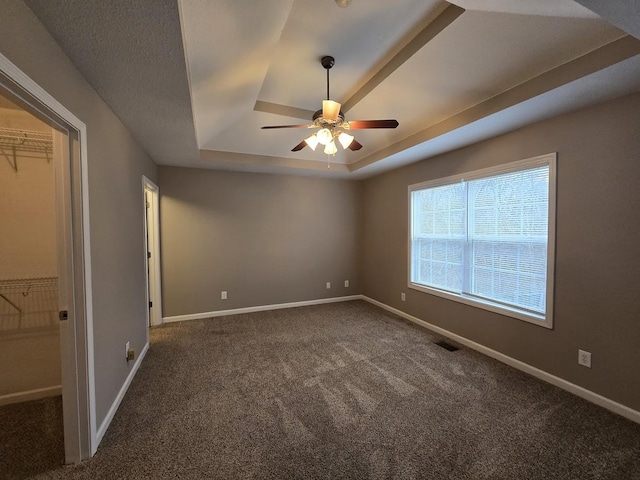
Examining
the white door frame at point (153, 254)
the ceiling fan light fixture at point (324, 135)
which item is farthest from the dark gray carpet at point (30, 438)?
the ceiling fan light fixture at point (324, 135)

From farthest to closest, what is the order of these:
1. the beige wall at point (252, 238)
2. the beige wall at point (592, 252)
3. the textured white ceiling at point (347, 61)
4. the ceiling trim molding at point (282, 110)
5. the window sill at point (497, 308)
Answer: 1. the beige wall at point (252, 238)
2. the ceiling trim molding at point (282, 110)
3. the window sill at point (497, 308)
4. the beige wall at point (592, 252)
5. the textured white ceiling at point (347, 61)

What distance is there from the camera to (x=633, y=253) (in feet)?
A: 6.51

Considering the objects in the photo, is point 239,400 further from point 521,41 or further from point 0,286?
point 521,41

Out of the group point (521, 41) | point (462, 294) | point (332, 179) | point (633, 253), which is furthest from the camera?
point (332, 179)

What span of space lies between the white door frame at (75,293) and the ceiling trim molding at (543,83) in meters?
3.05

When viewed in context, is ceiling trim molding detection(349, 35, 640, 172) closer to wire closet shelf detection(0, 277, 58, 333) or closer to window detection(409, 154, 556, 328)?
window detection(409, 154, 556, 328)

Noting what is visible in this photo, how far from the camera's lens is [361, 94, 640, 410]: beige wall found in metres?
1.99

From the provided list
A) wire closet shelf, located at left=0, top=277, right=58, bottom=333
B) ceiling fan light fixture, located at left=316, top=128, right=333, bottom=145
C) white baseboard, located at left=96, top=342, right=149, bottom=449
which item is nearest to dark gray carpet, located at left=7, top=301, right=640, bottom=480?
white baseboard, located at left=96, top=342, right=149, bottom=449

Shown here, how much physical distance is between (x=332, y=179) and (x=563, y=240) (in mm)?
3475

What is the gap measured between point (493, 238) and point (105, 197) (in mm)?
3635

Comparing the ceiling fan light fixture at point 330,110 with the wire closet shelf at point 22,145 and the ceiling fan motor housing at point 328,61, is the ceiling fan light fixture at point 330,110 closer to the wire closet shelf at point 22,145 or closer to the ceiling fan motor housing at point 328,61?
the ceiling fan motor housing at point 328,61

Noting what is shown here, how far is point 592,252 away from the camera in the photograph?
2.20m

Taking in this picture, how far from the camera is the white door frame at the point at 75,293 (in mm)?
1565

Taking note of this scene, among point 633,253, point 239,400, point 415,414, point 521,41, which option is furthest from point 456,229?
point 239,400
